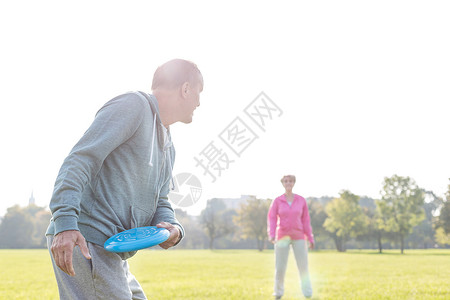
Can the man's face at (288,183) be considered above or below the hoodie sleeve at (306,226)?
above

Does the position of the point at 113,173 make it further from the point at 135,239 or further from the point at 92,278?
the point at 92,278

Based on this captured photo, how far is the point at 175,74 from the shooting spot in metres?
2.40

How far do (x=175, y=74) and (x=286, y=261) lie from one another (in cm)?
612

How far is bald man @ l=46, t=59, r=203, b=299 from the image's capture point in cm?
190

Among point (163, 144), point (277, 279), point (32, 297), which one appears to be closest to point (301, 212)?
point (277, 279)

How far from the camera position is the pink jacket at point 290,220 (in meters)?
7.95

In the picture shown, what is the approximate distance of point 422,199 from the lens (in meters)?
52.5

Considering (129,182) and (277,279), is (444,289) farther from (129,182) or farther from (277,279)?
(129,182)

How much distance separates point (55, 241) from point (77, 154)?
0.42 meters

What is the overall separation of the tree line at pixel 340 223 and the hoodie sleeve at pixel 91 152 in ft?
125

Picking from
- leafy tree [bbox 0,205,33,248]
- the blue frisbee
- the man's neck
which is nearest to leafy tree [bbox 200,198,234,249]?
leafy tree [bbox 0,205,33,248]

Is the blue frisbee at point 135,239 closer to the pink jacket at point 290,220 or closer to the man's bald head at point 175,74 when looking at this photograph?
the man's bald head at point 175,74

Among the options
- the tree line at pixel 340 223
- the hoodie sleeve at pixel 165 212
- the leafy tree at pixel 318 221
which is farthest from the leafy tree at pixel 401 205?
the hoodie sleeve at pixel 165 212

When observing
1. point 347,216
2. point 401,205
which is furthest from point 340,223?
point 401,205
